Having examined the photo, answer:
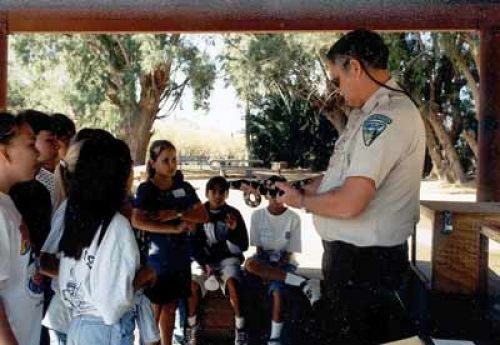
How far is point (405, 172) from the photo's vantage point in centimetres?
184

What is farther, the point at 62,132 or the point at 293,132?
the point at 293,132

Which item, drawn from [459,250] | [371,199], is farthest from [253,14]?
[371,199]

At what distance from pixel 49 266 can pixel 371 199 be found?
41.7 inches

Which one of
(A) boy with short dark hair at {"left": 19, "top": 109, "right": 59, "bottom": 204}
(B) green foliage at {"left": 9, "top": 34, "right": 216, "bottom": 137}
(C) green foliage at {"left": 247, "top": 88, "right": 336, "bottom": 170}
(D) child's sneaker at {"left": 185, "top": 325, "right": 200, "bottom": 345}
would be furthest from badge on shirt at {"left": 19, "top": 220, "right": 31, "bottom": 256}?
(C) green foliage at {"left": 247, "top": 88, "right": 336, "bottom": 170}

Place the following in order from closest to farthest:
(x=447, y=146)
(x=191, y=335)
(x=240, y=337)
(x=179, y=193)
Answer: (x=179, y=193)
(x=240, y=337)
(x=191, y=335)
(x=447, y=146)

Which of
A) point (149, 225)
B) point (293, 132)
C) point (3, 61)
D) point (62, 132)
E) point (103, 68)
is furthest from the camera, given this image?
point (293, 132)

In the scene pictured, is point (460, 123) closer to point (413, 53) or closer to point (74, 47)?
point (413, 53)

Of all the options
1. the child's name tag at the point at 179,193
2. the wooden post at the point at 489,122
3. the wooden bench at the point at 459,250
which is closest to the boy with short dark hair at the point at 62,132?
the child's name tag at the point at 179,193

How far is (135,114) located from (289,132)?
6390mm

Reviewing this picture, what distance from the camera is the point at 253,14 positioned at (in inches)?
150

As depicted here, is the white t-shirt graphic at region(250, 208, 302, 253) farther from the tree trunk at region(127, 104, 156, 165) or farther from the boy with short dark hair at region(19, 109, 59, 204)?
the tree trunk at region(127, 104, 156, 165)

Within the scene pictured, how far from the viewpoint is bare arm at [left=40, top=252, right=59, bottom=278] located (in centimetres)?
194

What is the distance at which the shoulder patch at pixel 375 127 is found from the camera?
1768mm

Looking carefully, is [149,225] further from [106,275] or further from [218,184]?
[106,275]
